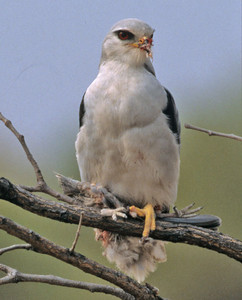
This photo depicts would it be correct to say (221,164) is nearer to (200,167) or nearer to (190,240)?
(200,167)

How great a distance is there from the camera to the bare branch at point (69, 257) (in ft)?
9.45

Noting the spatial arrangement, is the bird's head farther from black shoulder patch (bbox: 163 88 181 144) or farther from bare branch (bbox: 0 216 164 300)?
bare branch (bbox: 0 216 164 300)

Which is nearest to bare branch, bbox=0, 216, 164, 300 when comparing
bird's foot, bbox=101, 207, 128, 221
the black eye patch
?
bird's foot, bbox=101, 207, 128, 221

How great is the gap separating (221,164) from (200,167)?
1.85ft

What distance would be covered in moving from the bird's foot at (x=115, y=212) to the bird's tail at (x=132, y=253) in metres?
0.45

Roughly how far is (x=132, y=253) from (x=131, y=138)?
83 centimetres

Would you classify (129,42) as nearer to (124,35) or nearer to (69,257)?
(124,35)

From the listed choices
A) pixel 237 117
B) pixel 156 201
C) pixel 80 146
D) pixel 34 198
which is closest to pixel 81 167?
pixel 80 146

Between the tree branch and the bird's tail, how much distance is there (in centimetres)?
36

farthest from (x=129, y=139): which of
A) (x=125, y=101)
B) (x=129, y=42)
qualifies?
(x=129, y=42)

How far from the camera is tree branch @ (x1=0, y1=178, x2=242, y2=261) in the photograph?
304 centimetres

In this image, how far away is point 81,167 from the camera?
12.8ft

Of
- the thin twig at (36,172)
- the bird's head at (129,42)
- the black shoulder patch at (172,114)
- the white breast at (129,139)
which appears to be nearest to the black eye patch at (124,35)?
the bird's head at (129,42)

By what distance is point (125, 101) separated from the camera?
362cm
